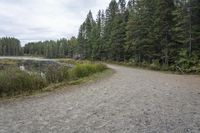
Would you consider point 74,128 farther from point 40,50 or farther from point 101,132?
point 40,50

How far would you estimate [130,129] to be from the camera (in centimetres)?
572

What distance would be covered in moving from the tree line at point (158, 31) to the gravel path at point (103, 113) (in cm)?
1486

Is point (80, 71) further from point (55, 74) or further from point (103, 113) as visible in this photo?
point (103, 113)

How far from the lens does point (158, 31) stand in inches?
1080

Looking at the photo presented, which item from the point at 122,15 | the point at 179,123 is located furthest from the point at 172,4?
the point at 179,123

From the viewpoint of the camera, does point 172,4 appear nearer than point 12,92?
No

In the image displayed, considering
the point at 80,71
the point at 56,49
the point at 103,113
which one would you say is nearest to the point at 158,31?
the point at 80,71

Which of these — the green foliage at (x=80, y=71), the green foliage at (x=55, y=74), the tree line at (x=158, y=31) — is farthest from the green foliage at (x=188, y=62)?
the green foliage at (x=55, y=74)

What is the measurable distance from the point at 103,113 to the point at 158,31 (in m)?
21.8

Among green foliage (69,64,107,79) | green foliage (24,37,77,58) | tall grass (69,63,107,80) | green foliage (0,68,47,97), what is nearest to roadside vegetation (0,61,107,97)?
green foliage (0,68,47,97)

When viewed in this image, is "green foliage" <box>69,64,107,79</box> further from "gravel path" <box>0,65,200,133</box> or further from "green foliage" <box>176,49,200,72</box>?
"green foliage" <box>176,49,200,72</box>

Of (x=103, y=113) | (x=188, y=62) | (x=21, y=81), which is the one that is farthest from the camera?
(x=188, y=62)

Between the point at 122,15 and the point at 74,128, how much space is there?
131ft

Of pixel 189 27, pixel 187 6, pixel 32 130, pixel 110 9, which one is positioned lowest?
pixel 32 130
